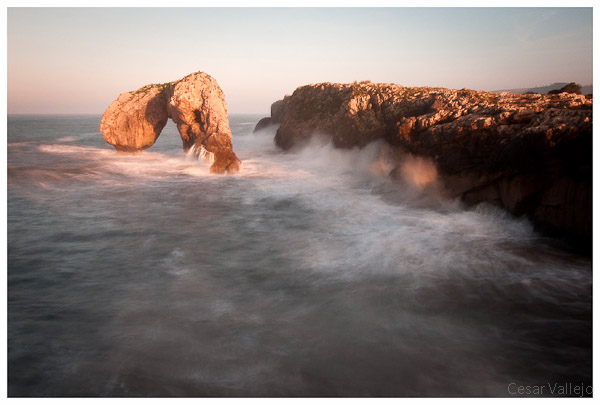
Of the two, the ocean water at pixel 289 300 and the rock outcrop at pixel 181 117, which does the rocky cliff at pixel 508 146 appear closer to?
the ocean water at pixel 289 300

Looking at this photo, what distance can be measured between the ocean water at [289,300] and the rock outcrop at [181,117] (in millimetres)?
7151

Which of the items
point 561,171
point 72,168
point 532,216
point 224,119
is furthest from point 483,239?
point 72,168

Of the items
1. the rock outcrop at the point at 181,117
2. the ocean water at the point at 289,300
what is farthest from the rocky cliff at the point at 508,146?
the rock outcrop at the point at 181,117

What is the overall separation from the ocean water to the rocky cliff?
59 centimetres

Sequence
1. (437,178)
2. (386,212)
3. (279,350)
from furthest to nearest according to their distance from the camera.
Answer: (437,178) → (386,212) → (279,350)

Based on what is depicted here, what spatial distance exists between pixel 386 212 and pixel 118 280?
7.62 meters

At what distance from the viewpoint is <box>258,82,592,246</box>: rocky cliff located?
7820 mm

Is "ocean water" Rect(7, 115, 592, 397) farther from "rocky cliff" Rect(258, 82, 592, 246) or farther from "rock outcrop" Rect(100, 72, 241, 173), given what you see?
"rock outcrop" Rect(100, 72, 241, 173)

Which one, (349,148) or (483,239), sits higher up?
(349,148)

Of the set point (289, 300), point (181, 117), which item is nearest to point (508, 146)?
point (289, 300)

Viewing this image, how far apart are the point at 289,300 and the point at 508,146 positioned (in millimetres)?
7362

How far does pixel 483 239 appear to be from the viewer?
27.9ft
